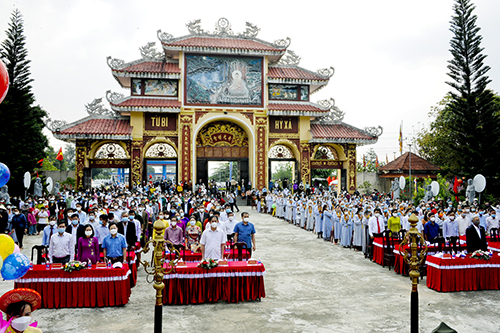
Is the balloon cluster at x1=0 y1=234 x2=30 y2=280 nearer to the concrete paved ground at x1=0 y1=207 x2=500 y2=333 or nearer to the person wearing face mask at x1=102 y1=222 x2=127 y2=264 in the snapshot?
the concrete paved ground at x1=0 y1=207 x2=500 y2=333

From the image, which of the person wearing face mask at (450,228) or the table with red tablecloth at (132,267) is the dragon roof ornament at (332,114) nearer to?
the person wearing face mask at (450,228)

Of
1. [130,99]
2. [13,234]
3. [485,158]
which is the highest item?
[130,99]

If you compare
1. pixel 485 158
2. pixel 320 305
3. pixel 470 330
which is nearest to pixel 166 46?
pixel 485 158

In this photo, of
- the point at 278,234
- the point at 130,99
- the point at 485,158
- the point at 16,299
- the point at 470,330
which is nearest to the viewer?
the point at 16,299

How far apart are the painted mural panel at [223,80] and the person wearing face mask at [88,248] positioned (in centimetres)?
2219

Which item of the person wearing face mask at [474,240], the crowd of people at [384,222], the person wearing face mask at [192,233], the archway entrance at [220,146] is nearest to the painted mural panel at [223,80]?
the archway entrance at [220,146]

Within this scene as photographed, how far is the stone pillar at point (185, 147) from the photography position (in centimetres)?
2962

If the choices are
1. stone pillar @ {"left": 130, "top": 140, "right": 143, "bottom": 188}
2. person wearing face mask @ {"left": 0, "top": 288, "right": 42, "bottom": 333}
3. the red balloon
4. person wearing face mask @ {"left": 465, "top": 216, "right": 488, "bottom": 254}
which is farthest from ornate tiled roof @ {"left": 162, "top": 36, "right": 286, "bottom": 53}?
person wearing face mask @ {"left": 0, "top": 288, "right": 42, "bottom": 333}

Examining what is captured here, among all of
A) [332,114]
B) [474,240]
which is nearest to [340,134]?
[332,114]

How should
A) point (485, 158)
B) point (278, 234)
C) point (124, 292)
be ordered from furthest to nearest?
1. point (485, 158)
2. point (278, 234)
3. point (124, 292)

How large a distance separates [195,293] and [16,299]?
484cm

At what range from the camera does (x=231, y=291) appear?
8.16m

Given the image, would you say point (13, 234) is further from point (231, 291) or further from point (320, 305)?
point (320, 305)

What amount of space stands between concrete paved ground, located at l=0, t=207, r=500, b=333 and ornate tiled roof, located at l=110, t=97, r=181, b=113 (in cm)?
1984
